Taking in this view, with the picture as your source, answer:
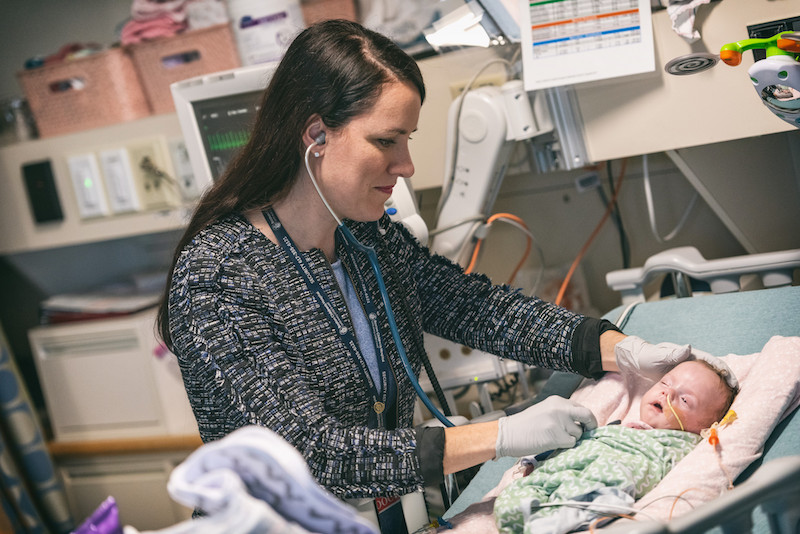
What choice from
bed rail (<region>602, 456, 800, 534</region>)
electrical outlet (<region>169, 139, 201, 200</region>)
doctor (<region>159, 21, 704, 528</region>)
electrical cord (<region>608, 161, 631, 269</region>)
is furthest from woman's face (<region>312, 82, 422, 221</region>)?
electrical outlet (<region>169, 139, 201, 200</region>)

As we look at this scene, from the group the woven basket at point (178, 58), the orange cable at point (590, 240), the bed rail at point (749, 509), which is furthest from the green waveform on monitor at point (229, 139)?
the bed rail at point (749, 509)

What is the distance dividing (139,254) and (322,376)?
1758 mm

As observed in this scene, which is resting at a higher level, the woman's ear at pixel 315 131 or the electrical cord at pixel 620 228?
the woman's ear at pixel 315 131

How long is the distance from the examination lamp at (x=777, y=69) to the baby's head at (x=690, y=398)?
1.49 feet

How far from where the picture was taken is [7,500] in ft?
7.86

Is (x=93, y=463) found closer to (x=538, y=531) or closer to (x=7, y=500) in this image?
(x=7, y=500)

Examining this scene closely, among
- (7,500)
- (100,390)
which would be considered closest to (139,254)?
(100,390)

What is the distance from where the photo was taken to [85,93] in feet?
7.60

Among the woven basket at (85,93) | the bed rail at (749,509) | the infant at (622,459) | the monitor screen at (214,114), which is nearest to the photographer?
the bed rail at (749,509)

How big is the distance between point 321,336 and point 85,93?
1462mm

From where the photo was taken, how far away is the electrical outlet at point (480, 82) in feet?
6.03

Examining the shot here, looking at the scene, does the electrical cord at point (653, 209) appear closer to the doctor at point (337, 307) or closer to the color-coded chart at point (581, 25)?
the color-coded chart at point (581, 25)

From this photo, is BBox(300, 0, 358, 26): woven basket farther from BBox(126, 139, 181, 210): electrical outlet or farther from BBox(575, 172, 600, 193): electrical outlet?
BBox(575, 172, 600, 193): electrical outlet

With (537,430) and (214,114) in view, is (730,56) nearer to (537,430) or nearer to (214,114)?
(537,430)
